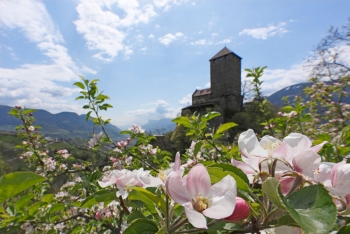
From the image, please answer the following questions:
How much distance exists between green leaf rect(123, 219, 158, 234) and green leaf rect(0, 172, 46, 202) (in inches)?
13.3

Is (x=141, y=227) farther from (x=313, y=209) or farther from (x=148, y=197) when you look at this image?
(x=313, y=209)

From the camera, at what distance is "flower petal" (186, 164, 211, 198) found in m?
0.52

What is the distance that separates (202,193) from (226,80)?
4001cm

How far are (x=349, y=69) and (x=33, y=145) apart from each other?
928 cm

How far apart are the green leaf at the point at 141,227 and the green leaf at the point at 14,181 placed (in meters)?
0.34

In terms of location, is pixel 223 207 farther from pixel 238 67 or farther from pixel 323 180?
pixel 238 67

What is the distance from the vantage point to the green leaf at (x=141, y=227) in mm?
517

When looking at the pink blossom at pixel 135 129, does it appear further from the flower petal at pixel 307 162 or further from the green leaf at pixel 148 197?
the flower petal at pixel 307 162

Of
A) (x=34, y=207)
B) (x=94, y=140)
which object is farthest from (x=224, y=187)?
(x=94, y=140)

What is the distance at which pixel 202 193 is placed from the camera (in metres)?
0.53

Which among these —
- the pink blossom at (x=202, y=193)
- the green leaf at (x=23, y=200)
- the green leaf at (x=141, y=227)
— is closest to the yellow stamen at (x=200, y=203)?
the pink blossom at (x=202, y=193)

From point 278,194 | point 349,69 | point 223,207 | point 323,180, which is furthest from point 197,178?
point 349,69

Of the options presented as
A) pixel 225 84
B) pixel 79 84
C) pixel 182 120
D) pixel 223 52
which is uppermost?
pixel 223 52

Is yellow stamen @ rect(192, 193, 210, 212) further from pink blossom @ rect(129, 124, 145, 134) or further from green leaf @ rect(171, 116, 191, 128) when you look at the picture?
pink blossom @ rect(129, 124, 145, 134)
